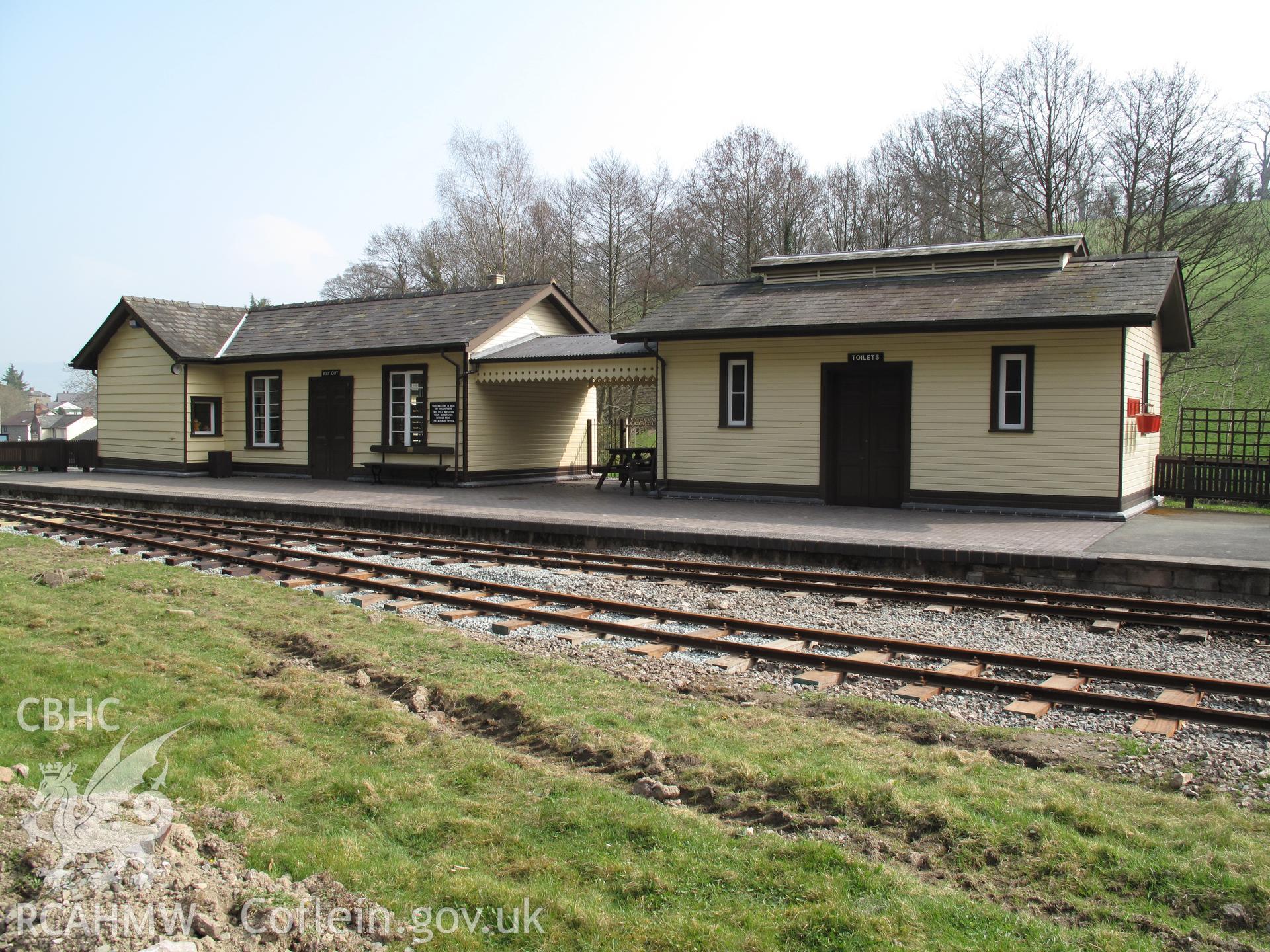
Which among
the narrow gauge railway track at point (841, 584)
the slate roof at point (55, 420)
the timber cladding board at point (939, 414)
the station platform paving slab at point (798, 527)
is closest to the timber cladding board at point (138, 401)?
the station platform paving slab at point (798, 527)

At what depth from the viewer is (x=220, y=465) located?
25031mm

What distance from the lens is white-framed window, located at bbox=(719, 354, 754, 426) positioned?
59.5 ft

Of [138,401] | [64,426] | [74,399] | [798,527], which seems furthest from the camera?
[74,399]

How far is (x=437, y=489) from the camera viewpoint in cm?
2117

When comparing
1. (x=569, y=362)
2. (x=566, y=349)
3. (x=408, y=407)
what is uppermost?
(x=566, y=349)

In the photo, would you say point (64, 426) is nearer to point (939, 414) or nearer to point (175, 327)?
point (175, 327)

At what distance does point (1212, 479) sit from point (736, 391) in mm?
8732

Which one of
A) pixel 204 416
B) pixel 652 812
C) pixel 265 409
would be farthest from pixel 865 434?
pixel 204 416

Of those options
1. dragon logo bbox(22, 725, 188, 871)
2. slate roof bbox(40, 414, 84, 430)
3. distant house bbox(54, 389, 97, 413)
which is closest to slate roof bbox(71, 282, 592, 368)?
dragon logo bbox(22, 725, 188, 871)

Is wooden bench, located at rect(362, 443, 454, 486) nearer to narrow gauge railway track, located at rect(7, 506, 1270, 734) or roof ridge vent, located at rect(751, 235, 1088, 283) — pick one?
roof ridge vent, located at rect(751, 235, 1088, 283)

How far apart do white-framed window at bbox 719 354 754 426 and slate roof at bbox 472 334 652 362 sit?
164cm

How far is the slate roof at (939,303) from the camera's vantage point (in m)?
14.8

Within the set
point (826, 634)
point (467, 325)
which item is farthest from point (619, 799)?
point (467, 325)

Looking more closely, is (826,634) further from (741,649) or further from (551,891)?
(551,891)
